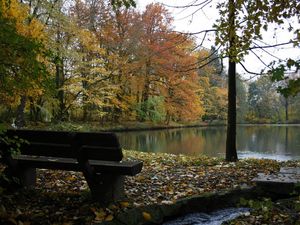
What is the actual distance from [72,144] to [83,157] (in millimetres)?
204

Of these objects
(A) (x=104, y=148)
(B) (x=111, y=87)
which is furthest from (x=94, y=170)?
(B) (x=111, y=87)

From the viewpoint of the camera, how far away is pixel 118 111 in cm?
3106

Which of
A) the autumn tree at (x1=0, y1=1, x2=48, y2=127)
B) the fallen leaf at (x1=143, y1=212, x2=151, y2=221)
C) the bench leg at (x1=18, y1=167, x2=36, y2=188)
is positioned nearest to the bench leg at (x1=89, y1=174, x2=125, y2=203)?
the fallen leaf at (x1=143, y1=212, x2=151, y2=221)

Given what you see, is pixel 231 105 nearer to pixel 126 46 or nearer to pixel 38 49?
pixel 38 49

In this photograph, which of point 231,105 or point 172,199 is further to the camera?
point 231,105

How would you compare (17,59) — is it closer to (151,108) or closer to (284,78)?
(284,78)

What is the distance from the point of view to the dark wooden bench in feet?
13.9

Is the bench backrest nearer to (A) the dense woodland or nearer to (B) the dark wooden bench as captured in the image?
(B) the dark wooden bench

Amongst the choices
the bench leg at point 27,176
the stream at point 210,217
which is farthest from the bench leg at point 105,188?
the bench leg at point 27,176

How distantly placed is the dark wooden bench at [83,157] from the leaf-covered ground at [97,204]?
0.26 meters

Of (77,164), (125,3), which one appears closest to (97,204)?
(77,164)

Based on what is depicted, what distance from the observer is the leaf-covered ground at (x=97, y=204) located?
425cm

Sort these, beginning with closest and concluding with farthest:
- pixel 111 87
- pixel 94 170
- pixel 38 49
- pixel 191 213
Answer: pixel 38 49
pixel 94 170
pixel 191 213
pixel 111 87

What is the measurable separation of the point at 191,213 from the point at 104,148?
68.6 inches
